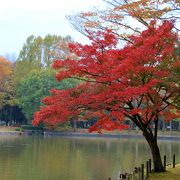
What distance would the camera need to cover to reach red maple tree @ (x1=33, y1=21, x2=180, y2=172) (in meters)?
12.6

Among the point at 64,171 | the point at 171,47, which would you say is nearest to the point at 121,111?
the point at 171,47

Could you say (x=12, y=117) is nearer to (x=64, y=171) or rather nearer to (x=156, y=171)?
(x=64, y=171)

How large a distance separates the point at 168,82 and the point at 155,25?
8.60ft

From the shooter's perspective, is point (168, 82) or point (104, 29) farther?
point (104, 29)

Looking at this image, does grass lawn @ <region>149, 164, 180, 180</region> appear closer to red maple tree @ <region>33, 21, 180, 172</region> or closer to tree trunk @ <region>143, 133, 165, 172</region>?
tree trunk @ <region>143, 133, 165, 172</region>

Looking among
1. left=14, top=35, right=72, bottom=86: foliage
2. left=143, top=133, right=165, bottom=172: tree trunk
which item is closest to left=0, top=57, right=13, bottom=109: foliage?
left=14, top=35, right=72, bottom=86: foliage

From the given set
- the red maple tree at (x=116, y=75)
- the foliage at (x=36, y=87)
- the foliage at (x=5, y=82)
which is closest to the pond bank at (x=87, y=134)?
the foliage at (x=36, y=87)

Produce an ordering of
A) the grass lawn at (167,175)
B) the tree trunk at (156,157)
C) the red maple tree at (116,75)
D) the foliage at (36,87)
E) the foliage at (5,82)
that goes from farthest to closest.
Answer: the foliage at (5,82)
the foliage at (36,87)
the tree trunk at (156,157)
the grass lawn at (167,175)
the red maple tree at (116,75)

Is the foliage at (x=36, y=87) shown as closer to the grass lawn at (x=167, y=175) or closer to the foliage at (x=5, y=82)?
the foliage at (x=5, y=82)

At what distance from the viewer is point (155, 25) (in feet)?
46.8

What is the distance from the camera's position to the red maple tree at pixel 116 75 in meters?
12.6

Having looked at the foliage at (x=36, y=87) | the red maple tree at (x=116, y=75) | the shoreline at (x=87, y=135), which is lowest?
the shoreline at (x=87, y=135)

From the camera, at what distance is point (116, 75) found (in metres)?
12.6

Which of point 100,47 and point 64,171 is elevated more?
point 100,47
